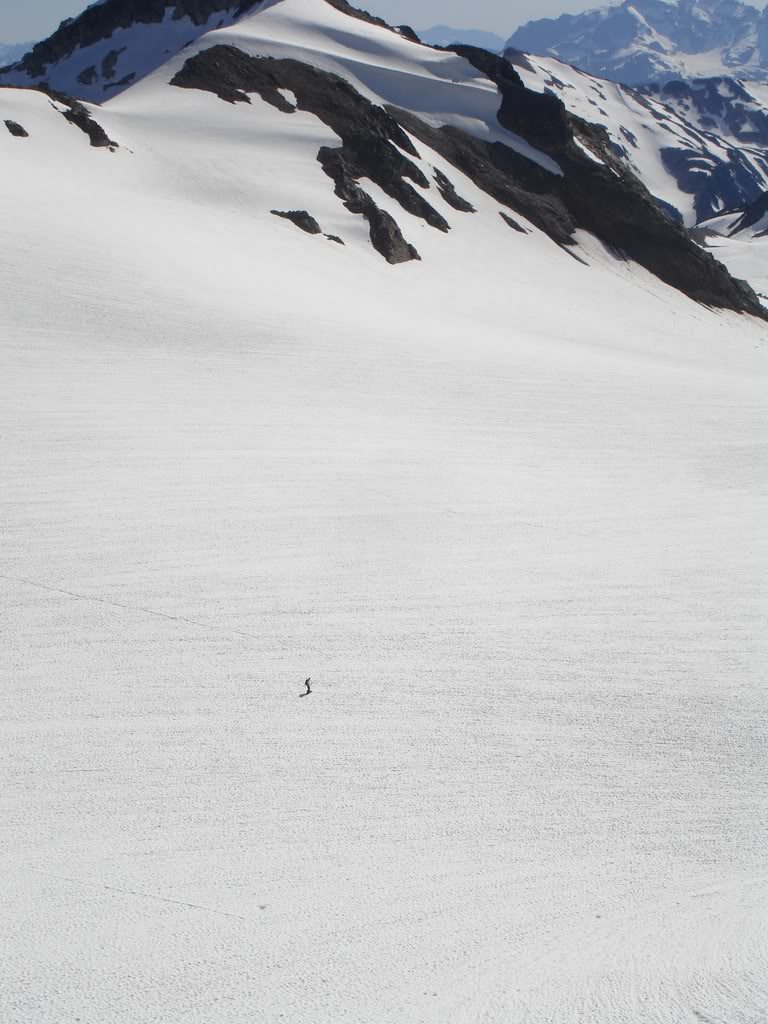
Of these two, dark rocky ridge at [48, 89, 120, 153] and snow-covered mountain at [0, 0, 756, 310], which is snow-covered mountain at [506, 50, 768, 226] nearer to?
snow-covered mountain at [0, 0, 756, 310]

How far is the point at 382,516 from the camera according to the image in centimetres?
727

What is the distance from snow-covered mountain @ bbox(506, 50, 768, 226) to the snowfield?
162 meters

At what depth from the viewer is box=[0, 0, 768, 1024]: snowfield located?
3127mm

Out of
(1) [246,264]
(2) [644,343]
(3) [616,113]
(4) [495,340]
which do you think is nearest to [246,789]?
(4) [495,340]

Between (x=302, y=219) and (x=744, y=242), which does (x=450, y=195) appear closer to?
(x=302, y=219)

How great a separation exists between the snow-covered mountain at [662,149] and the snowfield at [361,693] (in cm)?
16170

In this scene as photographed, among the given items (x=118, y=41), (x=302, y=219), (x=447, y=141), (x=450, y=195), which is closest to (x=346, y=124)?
(x=450, y=195)

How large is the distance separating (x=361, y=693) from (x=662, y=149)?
649 ft

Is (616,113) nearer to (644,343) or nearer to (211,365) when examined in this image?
(644,343)

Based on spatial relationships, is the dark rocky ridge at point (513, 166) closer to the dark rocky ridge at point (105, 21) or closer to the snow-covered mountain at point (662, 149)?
the dark rocky ridge at point (105, 21)

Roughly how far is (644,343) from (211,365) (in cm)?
2041

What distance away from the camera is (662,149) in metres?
172

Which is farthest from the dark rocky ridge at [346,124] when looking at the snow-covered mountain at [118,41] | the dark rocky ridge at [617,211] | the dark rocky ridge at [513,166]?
the snow-covered mountain at [118,41]

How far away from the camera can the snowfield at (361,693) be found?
313cm
